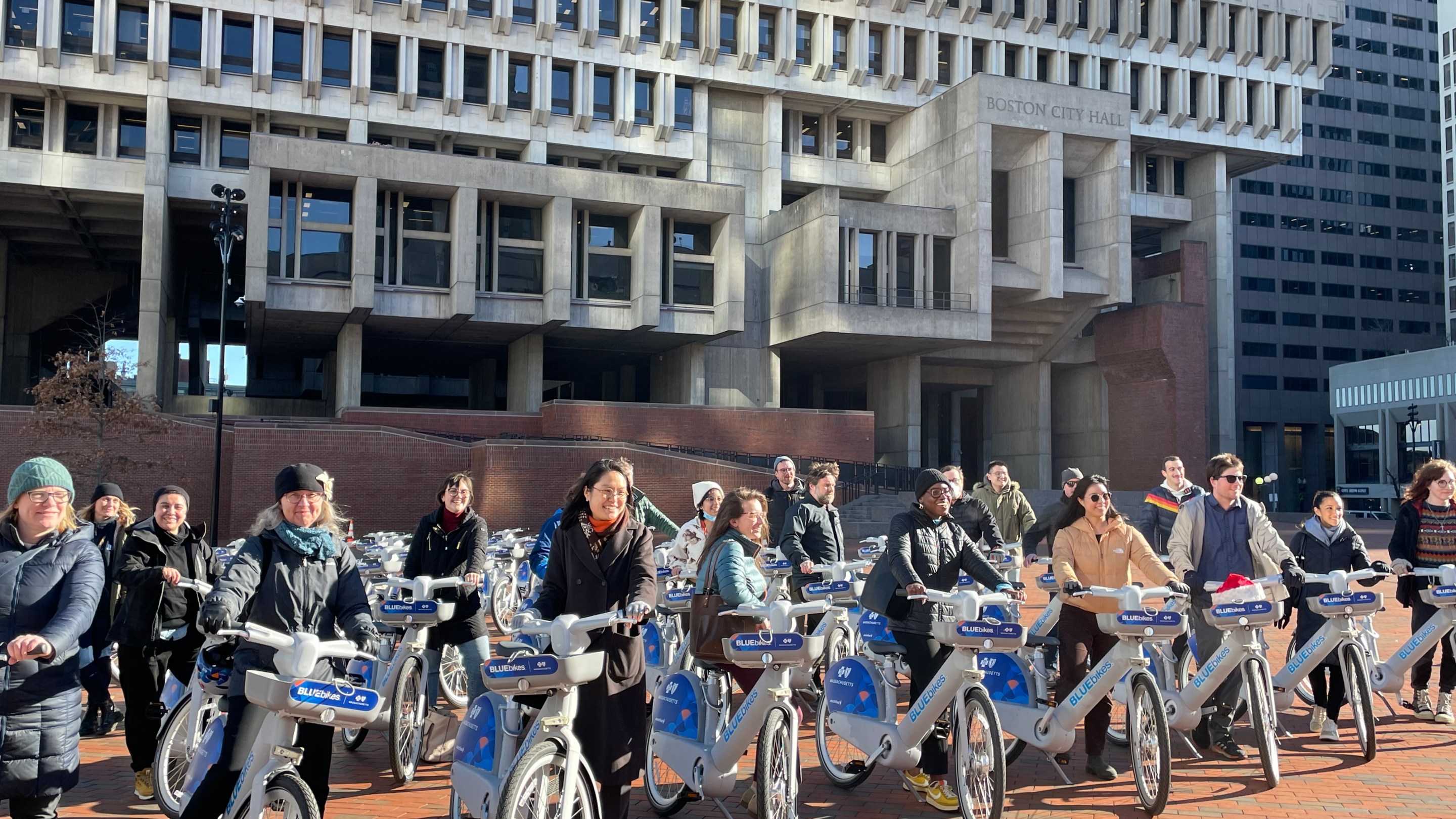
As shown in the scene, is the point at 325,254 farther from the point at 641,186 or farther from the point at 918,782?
the point at 918,782

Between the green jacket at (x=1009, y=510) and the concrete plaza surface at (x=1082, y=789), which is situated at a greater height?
the green jacket at (x=1009, y=510)

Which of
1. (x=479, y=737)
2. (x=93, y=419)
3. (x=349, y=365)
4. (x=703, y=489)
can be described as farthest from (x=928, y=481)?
(x=349, y=365)

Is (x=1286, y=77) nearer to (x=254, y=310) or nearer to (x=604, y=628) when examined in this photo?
(x=254, y=310)

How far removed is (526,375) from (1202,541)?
3585cm

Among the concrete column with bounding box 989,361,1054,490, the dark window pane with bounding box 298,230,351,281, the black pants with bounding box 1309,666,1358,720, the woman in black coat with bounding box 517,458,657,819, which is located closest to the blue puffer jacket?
the woman in black coat with bounding box 517,458,657,819

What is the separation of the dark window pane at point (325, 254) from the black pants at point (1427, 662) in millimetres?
34185

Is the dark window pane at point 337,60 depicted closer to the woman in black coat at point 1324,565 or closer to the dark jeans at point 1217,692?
the woman in black coat at point 1324,565

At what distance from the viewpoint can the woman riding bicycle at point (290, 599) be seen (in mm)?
4484

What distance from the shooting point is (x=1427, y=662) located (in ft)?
29.3

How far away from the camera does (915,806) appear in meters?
6.44

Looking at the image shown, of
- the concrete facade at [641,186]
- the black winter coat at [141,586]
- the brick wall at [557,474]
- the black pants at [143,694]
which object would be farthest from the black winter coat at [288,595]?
the concrete facade at [641,186]

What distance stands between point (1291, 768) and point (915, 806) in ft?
8.39

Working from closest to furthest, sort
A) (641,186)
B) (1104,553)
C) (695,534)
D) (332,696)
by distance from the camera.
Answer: (332,696) → (1104,553) → (695,534) → (641,186)

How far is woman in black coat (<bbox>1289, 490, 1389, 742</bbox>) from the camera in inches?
322
